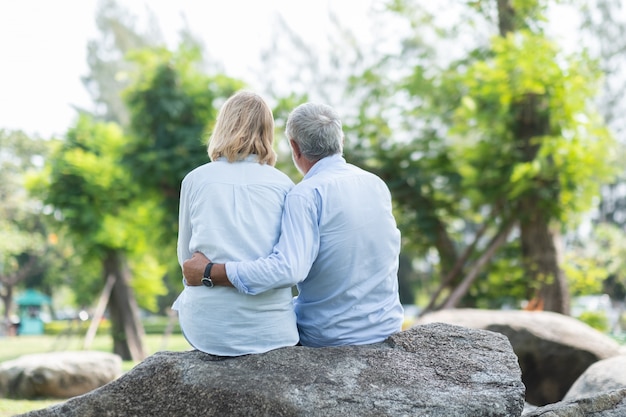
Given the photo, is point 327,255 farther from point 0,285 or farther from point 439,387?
point 0,285

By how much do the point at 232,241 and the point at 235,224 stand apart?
8 cm

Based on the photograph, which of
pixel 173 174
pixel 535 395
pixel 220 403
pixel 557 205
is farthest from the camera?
pixel 173 174

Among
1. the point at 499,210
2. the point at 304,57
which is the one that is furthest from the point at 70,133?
the point at 304,57

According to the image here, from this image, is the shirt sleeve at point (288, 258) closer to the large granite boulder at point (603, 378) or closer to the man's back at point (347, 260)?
the man's back at point (347, 260)

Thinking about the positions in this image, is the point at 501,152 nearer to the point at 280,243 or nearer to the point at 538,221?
the point at 538,221

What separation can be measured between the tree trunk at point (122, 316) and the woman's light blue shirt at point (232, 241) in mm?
15495

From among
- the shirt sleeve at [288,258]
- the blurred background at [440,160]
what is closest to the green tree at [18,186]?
the blurred background at [440,160]

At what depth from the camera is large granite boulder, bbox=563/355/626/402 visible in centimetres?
552

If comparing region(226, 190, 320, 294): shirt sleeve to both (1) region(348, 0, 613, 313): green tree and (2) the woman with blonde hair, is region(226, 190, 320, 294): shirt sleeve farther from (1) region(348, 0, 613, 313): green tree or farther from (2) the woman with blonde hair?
(1) region(348, 0, 613, 313): green tree

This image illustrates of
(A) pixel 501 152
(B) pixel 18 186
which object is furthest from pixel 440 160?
(B) pixel 18 186

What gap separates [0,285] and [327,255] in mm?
44503

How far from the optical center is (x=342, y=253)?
375cm

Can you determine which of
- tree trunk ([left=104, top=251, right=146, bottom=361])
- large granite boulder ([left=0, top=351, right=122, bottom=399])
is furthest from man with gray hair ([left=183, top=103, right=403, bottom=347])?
tree trunk ([left=104, top=251, right=146, bottom=361])

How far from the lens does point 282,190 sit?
12.1ft
